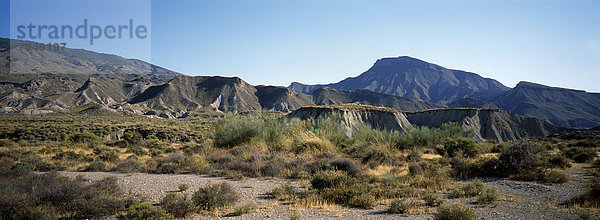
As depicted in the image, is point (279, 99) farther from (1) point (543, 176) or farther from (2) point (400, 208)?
(2) point (400, 208)

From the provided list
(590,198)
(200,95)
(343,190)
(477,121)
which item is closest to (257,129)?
(343,190)

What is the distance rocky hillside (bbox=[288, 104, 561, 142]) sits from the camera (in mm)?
43062

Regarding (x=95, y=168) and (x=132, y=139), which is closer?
(x=95, y=168)

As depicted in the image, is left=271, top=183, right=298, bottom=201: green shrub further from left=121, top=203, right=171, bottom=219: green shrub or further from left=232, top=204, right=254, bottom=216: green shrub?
left=121, top=203, right=171, bottom=219: green shrub

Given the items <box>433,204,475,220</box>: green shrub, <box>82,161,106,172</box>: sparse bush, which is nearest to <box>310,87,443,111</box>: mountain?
<box>82,161,106,172</box>: sparse bush

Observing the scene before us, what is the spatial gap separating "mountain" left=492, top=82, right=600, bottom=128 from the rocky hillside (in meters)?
81.1

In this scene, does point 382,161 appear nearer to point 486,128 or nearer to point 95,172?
point 95,172

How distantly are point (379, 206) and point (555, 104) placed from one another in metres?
187

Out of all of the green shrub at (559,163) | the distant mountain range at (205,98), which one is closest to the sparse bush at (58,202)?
the green shrub at (559,163)

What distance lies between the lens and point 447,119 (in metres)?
53.0

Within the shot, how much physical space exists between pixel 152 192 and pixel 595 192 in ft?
34.5

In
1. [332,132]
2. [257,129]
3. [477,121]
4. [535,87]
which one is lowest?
[477,121]

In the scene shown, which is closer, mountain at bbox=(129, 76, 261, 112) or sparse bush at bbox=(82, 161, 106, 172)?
sparse bush at bbox=(82, 161, 106, 172)

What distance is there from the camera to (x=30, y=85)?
109625 mm
